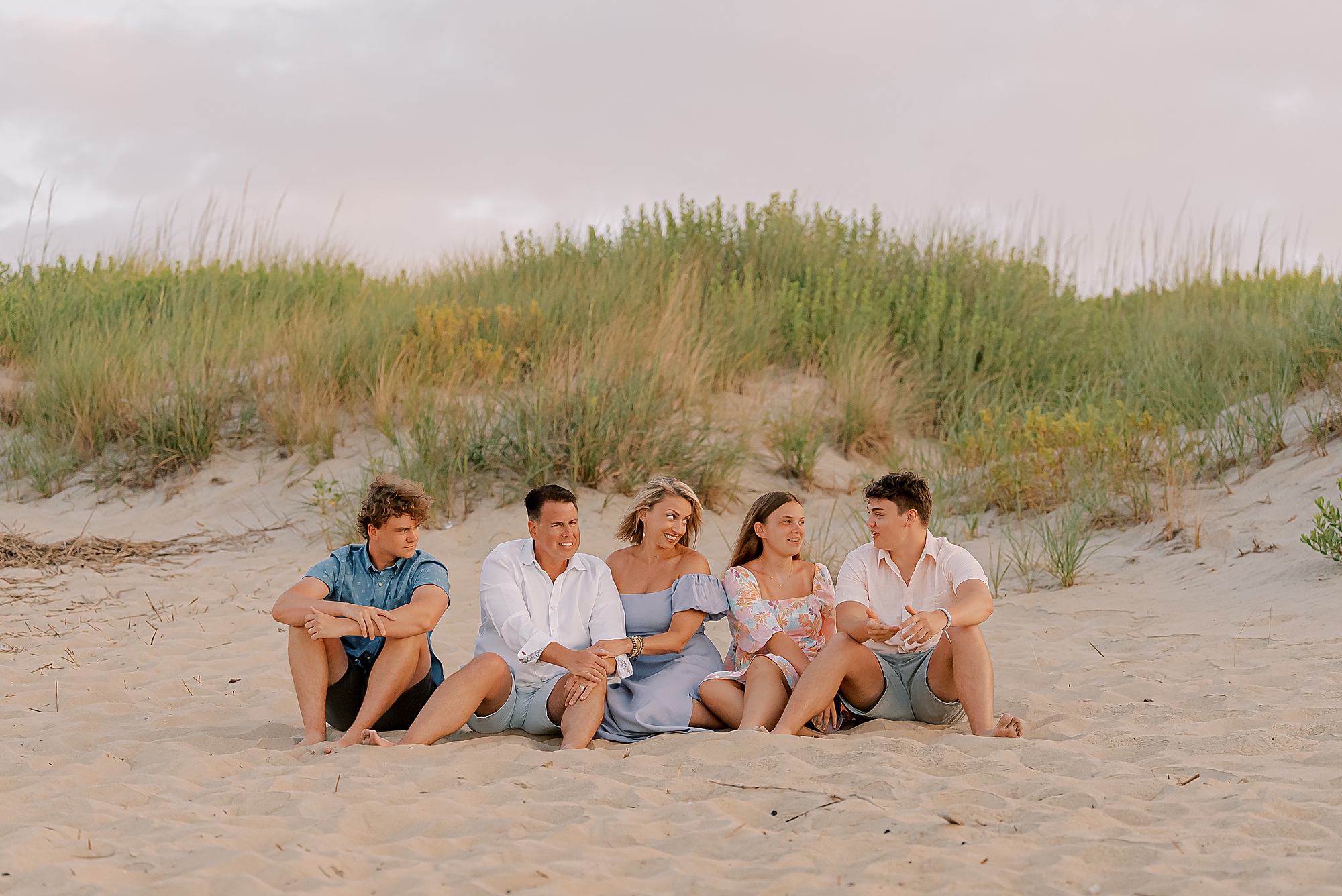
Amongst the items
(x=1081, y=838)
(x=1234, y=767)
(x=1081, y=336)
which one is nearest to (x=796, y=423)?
(x=1081, y=336)

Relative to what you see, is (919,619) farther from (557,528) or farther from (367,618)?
(367,618)

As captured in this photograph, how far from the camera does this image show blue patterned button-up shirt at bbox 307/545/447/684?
4.30 metres

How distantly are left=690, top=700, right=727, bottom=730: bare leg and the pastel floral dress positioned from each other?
0.41 ft

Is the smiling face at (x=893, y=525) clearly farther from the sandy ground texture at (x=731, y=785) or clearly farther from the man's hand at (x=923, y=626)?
the sandy ground texture at (x=731, y=785)

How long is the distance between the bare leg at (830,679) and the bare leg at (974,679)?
0.28 m

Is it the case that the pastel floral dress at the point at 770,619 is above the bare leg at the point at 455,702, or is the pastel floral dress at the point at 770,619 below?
above

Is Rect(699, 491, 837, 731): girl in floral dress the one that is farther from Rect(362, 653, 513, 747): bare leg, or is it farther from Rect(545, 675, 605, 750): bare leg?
Rect(362, 653, 513, 747): bare leg

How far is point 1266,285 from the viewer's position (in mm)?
12242

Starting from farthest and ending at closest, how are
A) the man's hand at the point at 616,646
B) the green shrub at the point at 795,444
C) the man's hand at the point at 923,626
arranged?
the green shrub at the point at 795,444 < the man's hand at the point at 616,646 < the man's hand at the point at 923,626

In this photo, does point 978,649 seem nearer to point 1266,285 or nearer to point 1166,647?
point 1166,647

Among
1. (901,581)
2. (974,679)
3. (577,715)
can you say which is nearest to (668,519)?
(577,715)

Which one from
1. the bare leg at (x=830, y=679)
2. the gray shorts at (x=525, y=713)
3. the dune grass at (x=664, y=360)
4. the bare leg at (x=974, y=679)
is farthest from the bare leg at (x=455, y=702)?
the dune grass at (x=664, y=360)

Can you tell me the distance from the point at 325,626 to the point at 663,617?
1.25 m

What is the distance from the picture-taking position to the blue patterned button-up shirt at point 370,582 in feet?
14.1
